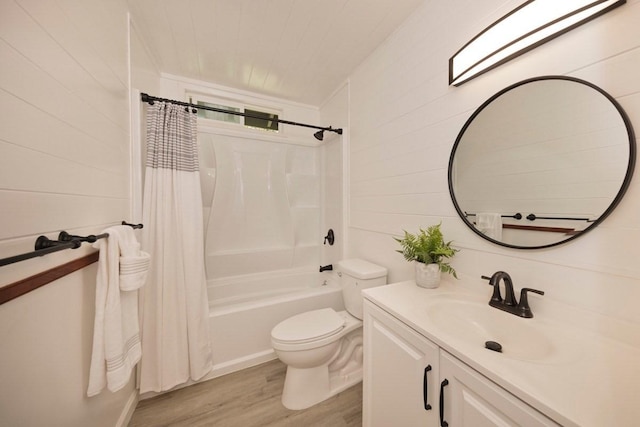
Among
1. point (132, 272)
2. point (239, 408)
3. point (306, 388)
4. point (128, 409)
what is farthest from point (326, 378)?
point (132, 272)

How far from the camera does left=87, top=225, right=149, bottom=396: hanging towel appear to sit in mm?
841

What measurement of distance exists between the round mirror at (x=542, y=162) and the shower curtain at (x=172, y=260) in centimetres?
171

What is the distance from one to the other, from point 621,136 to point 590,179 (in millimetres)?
140

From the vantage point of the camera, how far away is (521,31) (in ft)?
2.68

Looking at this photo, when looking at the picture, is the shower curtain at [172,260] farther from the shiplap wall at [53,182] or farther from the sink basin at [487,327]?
the sink basin at [487,327]

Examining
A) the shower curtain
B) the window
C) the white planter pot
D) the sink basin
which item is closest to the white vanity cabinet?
the sink basin

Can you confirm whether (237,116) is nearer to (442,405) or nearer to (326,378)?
(326,378)

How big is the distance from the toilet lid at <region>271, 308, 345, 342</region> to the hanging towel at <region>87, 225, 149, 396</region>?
0.72 metres

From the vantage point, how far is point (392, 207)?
151cm

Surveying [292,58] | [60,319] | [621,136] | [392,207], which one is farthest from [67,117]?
[621,136]

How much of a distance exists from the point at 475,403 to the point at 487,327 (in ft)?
1.15

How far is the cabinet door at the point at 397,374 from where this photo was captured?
74cm

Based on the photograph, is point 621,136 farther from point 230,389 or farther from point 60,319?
point 230,389

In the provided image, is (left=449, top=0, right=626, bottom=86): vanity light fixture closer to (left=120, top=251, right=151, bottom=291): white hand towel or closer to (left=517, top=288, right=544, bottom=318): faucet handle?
(left=517, top=288, right=544, bottom=318): faucet handle
